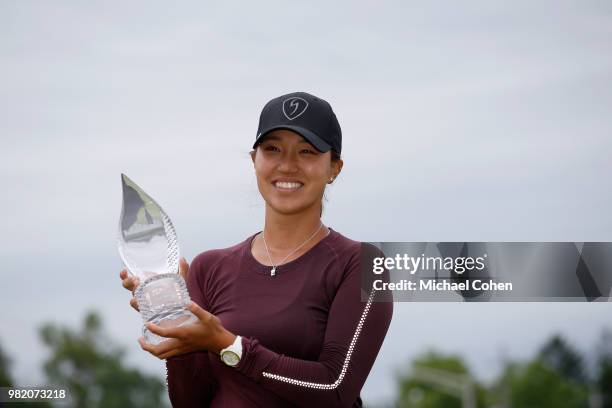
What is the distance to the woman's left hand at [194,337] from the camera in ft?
13.4

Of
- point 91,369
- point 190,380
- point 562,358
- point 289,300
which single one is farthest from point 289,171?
point 562,358

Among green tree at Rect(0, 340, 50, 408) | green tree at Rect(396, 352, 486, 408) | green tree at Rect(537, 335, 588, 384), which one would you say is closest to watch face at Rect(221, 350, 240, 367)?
green tree at Rect(0, 340, 50, 408)

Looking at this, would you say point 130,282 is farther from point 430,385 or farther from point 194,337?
point 430,385

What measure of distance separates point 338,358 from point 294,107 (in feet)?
3.30

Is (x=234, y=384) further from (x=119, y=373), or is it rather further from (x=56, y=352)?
(x=119, y=373)

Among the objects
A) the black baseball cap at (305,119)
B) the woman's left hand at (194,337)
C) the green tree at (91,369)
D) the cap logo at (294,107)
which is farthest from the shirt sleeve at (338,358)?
the green tree at (91,369)

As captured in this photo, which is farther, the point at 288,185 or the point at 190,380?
the point at 288,185

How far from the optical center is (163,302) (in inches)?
165

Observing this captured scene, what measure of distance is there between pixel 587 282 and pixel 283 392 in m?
3.10

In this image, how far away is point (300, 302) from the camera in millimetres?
4512

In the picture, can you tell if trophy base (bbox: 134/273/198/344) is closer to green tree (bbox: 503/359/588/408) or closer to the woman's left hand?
the woman's left hand

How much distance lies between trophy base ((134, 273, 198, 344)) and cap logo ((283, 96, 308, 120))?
0.78 m

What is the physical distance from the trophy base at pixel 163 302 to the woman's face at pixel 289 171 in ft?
1.82

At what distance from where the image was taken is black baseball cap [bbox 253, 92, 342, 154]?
4.54 m
